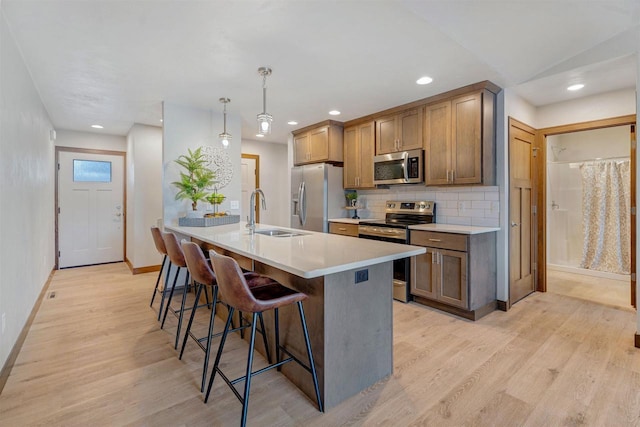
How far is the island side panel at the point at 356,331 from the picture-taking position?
1766mm

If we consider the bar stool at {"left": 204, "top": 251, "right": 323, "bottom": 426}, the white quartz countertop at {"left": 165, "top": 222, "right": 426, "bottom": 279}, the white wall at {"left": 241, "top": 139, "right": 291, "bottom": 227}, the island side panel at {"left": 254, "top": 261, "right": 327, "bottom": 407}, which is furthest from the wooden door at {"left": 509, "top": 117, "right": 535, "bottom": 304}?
the white wall at {"left": 241, "top": 139, "right": 291, "bottom": 227}

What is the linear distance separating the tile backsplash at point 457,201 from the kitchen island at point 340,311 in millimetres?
1887

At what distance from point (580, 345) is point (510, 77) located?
241cm

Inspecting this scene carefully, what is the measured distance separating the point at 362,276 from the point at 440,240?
5.47 ft

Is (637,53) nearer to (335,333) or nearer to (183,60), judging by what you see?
(335,333)

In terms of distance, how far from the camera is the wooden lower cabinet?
3.04 meters

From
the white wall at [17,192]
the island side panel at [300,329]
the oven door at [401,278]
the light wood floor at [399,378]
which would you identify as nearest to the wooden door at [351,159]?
the oven door at [401,278]

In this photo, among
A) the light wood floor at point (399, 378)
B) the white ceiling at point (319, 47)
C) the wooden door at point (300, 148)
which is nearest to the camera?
the light wood floor at point (399, 378)

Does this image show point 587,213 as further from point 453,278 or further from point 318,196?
point 318,196

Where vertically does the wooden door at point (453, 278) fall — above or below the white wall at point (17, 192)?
below

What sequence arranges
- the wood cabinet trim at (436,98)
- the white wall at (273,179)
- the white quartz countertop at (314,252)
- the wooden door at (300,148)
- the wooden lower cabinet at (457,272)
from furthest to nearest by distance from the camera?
the white wall at (273,179), the wooden door at (300,148), the wood cabinet trim at (436,98), the wooden lower cabinet at (457,272), the white quartz countertop at (314,252)

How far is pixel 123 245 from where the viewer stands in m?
5.75

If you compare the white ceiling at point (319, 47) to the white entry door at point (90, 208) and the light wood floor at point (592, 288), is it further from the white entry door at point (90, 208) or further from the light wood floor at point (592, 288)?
the light wood floor at point (592, 288)

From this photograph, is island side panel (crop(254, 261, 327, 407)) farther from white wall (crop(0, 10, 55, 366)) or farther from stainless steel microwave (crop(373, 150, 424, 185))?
stainless steel microwave (crop(373, 150, 424, 185))
